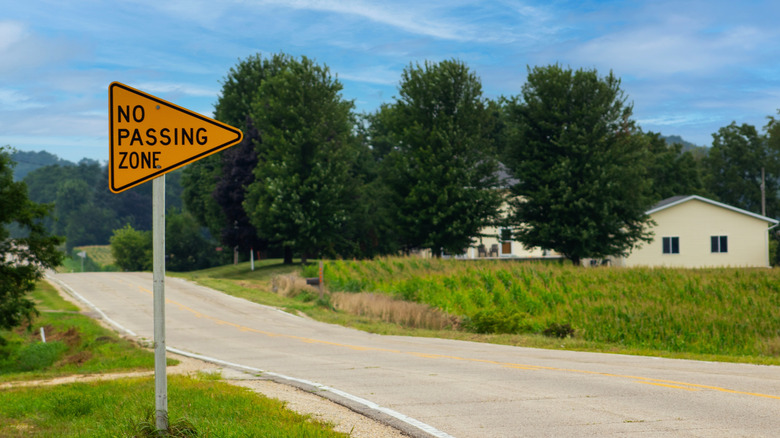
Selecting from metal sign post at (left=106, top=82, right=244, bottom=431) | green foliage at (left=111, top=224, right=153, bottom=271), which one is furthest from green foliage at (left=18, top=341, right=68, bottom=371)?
green foliage at (left=111, top=224, right=153, bottom=271)

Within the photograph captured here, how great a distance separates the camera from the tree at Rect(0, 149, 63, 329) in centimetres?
A: 2208

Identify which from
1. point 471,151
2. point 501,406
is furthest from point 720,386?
point 471,151

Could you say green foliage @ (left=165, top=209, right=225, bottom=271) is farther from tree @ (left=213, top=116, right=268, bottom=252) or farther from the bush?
the bush

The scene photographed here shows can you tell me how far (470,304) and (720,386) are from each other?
14.0 metres

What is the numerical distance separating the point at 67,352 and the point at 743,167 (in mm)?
82432

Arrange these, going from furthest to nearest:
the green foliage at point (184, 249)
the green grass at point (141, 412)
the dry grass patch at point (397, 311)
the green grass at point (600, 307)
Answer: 1. the green foliage at point (184, 249)
2. the dry grass patch at point (397, 311)
3. the green grass at point (600, 307)
4. the green grass at point (141, 412)

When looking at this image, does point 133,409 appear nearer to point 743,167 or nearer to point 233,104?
point 233,104

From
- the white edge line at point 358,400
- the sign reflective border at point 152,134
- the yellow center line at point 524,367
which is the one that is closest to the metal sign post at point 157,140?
the sign reflective border at point 152,134

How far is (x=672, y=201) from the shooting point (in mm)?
52781

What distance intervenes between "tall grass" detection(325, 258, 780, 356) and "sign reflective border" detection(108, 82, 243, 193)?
1472 cm

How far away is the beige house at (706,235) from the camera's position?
51094mm

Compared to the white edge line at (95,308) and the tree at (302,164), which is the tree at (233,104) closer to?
the tree at (302,164)

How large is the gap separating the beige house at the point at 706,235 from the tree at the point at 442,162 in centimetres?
1319

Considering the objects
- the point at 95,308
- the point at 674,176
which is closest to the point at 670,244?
the point at 674,176
